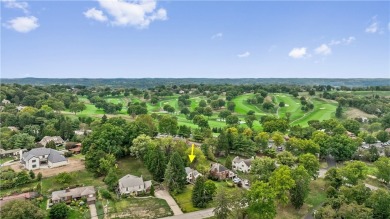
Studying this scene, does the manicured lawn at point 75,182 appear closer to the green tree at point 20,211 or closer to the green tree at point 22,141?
the green tree at point 20,211

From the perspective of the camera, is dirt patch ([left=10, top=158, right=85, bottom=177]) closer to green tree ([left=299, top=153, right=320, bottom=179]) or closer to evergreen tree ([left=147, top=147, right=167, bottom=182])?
evergreen tree ([left=147, top=147, right=167, bottom=182])

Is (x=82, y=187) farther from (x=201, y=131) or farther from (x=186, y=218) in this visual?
(x=201, y=131)

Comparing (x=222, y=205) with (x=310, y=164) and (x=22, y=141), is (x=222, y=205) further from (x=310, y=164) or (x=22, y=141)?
(x=22, y=141)

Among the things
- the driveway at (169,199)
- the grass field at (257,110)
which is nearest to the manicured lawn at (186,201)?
the driveway at (169,199)

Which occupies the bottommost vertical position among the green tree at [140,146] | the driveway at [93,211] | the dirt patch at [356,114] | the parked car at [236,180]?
the driveway at [93,211]

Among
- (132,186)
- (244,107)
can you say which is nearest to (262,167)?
(132,186)

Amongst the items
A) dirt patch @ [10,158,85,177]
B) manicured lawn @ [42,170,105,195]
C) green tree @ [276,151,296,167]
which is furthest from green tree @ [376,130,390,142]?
dirt patch @ [10,158,85,177]
